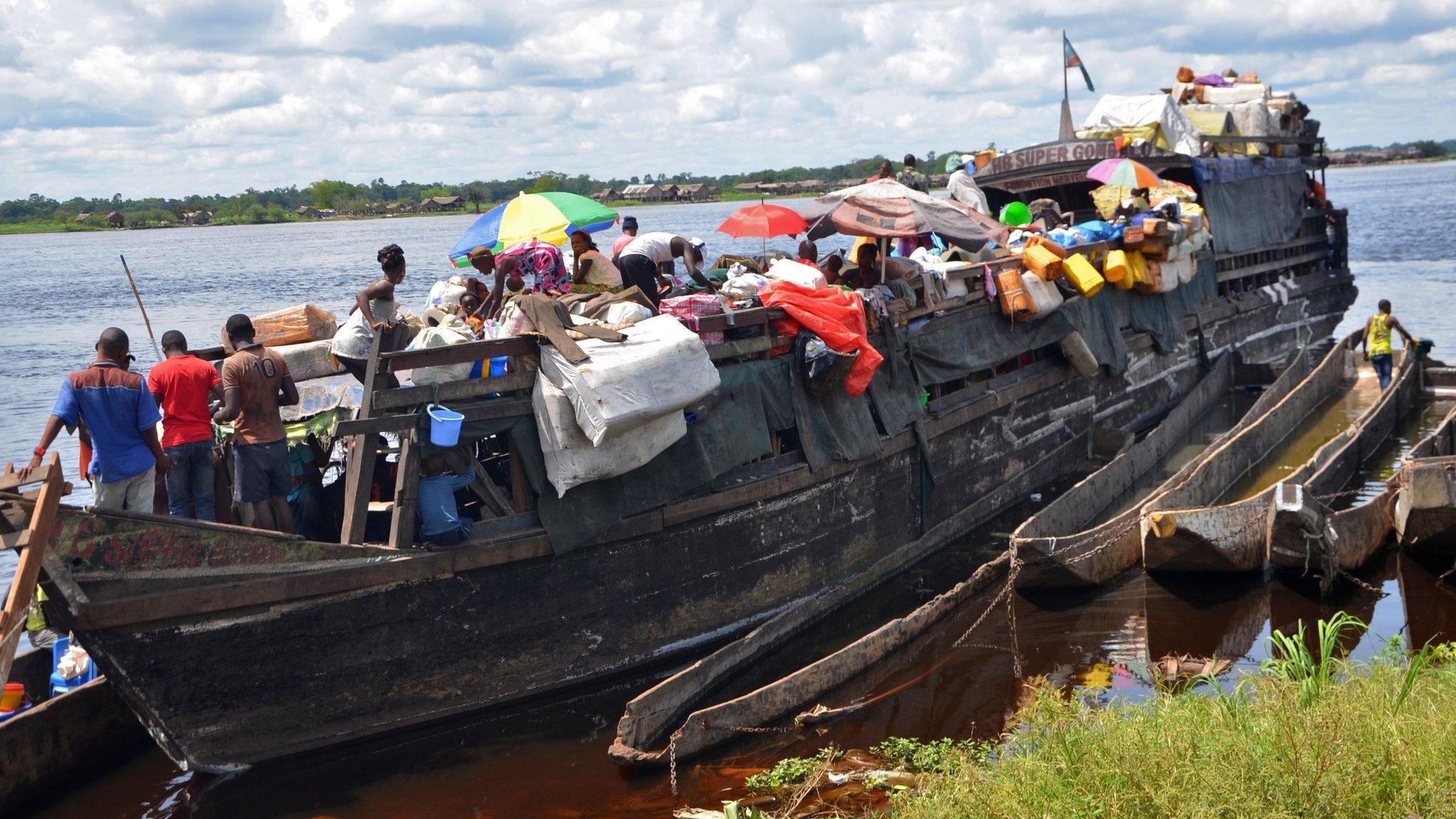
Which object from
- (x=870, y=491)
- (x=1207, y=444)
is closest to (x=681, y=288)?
(x=870, y=491)

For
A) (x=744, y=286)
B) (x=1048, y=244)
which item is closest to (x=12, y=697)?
(x=744, y=286)

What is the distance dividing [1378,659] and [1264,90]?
1614 centimetres

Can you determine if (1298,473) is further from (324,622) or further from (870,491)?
(324,622)

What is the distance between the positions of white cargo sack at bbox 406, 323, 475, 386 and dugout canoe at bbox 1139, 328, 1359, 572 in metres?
5.65

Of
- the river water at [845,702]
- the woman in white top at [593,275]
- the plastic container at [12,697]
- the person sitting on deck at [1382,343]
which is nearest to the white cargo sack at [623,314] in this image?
the woman in white top at [593,275]

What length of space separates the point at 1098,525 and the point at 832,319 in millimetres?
3676

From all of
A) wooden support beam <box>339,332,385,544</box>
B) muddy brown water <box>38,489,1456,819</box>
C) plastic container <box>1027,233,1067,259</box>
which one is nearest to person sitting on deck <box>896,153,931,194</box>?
plastic container <box>1027,233,1067,259</box>

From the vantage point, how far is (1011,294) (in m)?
11.7

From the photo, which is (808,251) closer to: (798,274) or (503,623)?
(798,274)

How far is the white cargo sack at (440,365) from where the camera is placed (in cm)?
725

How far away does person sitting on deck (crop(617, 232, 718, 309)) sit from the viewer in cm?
906

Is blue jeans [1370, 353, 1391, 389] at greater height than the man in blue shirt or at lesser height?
lesser

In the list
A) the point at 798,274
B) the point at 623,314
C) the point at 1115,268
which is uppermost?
the point at 798,274

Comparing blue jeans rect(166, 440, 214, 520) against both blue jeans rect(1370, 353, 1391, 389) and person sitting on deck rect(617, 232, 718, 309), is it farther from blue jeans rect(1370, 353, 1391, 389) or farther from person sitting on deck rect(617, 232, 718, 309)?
blue jeans rect(1370, 353, 1391, 389)
